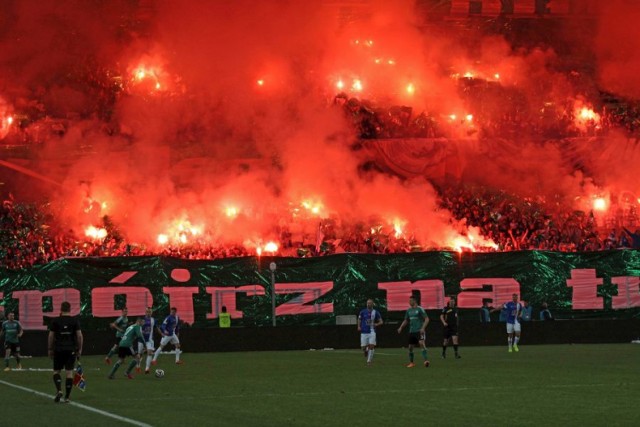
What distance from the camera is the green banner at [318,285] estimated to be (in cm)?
3253

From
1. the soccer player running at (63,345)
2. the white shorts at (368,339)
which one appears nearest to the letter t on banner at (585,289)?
the white shorts at (368,339)

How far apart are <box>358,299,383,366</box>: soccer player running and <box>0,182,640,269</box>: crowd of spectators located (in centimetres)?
1111

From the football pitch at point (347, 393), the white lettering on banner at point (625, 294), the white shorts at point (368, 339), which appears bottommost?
the football pitch at point (347, 393)

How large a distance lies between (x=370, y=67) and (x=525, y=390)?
29.7 m

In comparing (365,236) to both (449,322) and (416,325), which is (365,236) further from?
(416,325)

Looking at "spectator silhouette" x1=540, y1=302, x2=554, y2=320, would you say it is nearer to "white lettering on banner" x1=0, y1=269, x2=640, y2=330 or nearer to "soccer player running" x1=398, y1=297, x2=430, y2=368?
"white lettering on banner" x1=0, y1=269, x2=640, y2=330

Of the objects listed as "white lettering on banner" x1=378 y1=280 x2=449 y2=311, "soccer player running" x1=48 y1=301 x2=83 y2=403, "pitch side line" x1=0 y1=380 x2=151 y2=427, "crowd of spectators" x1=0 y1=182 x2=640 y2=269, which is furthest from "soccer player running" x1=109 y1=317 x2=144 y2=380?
"crowd of spectators" x1=0 y1=182 x2=640 y2=269

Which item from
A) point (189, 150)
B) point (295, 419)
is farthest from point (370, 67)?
point (295, 419)

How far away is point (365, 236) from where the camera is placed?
38.4 meters

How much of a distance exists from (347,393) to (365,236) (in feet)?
68.9

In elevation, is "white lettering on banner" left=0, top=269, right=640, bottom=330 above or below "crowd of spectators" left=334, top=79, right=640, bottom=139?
below

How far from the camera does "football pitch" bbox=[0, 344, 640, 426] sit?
14.2m

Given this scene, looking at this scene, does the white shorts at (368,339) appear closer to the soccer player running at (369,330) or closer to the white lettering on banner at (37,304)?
the soccer player running at (369,330)

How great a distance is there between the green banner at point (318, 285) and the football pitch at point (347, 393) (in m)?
5.49
